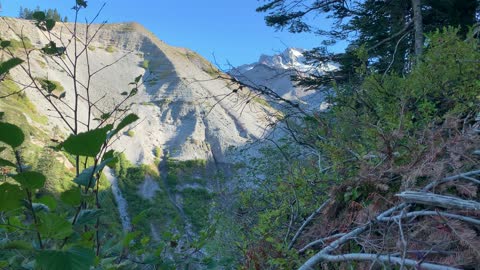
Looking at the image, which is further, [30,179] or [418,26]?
[418,26]

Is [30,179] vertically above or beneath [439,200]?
above

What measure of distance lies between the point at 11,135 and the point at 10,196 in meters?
0.15

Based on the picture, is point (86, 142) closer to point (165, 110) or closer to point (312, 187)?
point (312, 187)

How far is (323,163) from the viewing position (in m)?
2.86

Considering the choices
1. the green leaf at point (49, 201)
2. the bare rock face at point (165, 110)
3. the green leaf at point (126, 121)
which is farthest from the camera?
the bare rock face at point (165, 110)

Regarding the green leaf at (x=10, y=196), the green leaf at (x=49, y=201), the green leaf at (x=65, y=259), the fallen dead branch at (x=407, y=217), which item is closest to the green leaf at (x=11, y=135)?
the green leaf at (x=10, y=196)

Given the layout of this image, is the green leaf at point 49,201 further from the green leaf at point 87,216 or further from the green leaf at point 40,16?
the green leaf at point 40,16

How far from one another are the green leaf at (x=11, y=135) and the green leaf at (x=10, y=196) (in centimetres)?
11

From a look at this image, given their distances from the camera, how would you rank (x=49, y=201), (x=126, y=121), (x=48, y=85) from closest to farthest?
(x=126, y=121), (x=49, y=201), (x=48, y=85)

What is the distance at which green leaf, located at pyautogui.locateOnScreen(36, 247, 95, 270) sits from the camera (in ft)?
2.44

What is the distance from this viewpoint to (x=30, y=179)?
791 mm

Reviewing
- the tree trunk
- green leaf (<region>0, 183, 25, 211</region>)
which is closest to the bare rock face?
the tree trunk

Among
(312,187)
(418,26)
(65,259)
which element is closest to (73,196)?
(65,259)

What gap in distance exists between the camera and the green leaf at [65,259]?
29.3 inches
